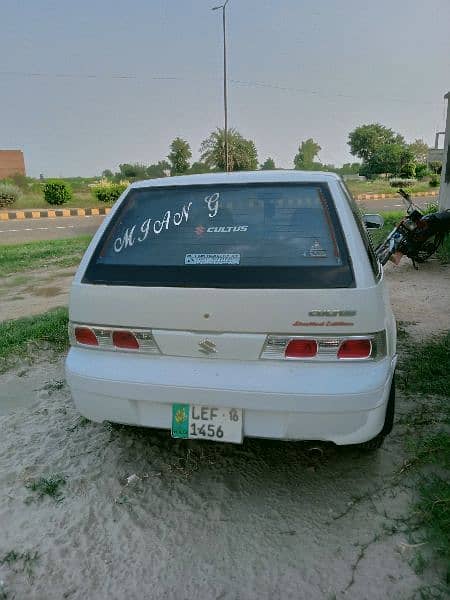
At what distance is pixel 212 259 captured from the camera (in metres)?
2.37

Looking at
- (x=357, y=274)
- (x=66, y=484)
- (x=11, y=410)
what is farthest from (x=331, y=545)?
(x=11, y=410)

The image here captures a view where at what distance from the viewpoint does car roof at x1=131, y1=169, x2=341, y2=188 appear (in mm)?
2584

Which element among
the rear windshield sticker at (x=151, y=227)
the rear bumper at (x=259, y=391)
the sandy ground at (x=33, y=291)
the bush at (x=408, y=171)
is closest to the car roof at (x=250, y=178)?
the rear windshield sticker at (x=151, y=227)

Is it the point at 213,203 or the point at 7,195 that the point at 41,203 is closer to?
the point at 7,195

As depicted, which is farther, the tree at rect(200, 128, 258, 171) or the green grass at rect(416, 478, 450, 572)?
the tree at rect(200, 128, 258, 171)

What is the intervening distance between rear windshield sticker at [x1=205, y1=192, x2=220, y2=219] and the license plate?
37.4 inches

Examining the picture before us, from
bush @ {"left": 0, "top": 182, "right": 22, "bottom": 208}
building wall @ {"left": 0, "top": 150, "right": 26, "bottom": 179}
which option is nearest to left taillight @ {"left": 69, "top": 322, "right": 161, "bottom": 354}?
bush @ {"left": 0, "top": 182, "right": 22, "bottom": 208}

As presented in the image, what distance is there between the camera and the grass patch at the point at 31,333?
4434 millimetres

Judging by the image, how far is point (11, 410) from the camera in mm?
3391

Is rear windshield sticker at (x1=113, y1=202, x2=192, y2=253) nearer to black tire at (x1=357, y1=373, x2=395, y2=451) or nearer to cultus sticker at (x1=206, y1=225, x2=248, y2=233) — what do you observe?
cultus sticker at (x1=206, y1=225, x2=248, y2=233)

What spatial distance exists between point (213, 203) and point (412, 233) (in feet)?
19.3

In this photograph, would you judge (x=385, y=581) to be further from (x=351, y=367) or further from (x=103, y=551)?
(x=103, y=551)

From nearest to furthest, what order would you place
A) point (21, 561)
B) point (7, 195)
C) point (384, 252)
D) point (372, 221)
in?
point (21, 561), point (372, 221), point (384, 252), point (7, 195)

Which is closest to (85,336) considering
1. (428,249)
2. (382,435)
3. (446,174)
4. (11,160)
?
Result: (382,435)
